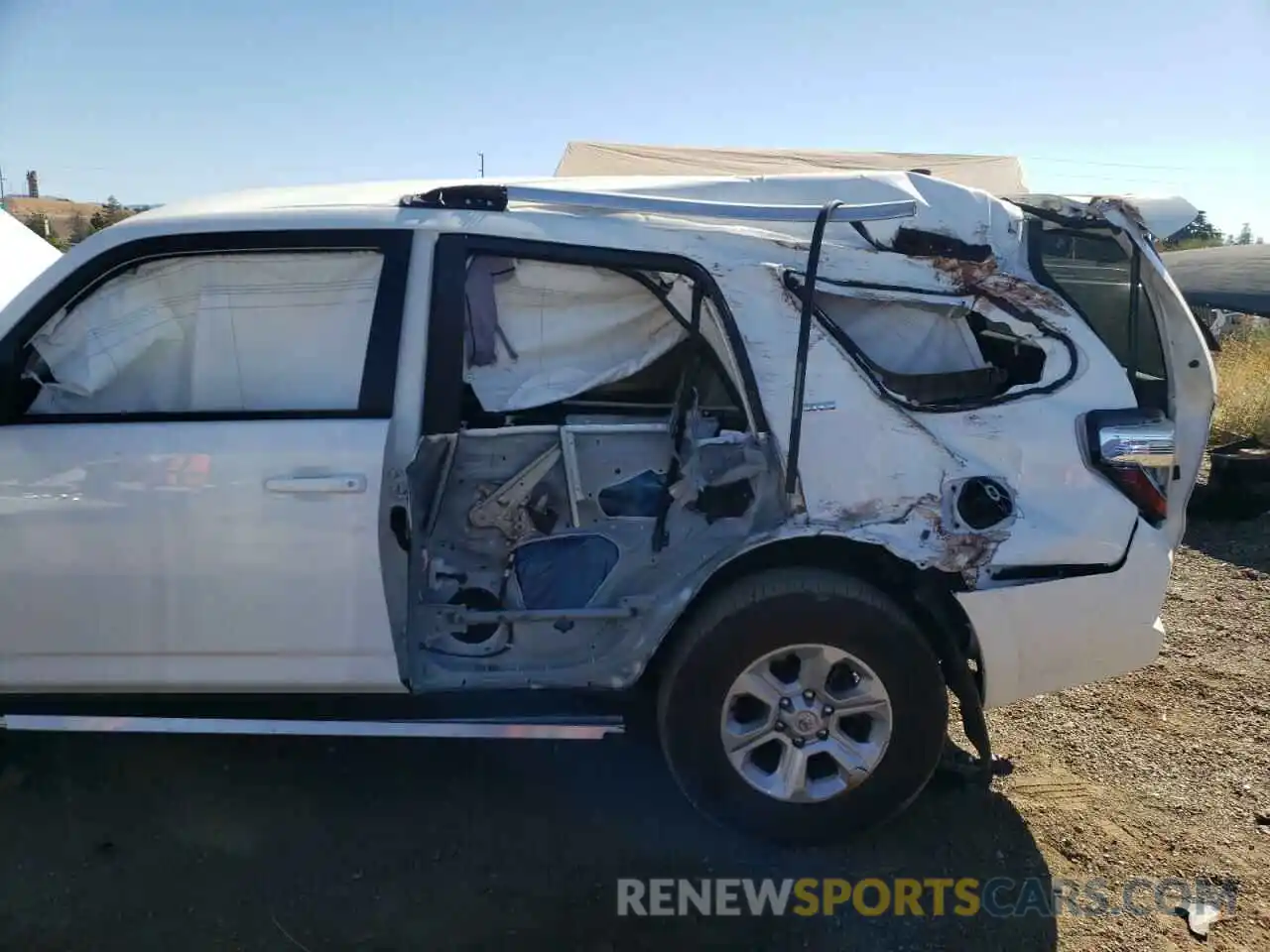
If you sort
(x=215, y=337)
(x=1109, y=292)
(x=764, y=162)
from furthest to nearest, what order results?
1. (x=764, y=162)
2. (x=1109, y=292)
3. (x=215, y=337)

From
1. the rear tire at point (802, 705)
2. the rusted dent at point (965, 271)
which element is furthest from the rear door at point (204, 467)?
the rusted dent at point (965, 271)

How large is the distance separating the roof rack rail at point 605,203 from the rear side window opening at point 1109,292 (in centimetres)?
63

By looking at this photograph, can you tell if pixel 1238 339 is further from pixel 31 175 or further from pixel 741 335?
pixel 31 175

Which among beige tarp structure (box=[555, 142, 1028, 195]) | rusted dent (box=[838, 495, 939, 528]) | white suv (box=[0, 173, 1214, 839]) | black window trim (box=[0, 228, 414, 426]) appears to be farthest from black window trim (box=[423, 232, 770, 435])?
beige tarp structure (box=[555, 142, 1028, 195])

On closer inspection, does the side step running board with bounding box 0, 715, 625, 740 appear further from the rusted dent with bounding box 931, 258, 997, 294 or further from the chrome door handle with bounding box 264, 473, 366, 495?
the rusted dent with bounding box 931, 258, 997, 294

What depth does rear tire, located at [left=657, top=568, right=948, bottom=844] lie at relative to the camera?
2.88 m

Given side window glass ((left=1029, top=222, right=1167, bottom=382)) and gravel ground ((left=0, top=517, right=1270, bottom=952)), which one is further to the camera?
side window glass ((left=1029, top=222, right=1167, bottom=382))

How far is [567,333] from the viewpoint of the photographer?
3.19 m

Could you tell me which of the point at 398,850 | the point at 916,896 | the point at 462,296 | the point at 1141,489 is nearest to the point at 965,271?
the point at 1141,489

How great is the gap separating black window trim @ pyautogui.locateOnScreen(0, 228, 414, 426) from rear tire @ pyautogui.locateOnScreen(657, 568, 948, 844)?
4.08ft

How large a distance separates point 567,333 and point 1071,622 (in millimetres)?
1854

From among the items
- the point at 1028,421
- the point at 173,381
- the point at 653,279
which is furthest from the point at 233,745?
the point at 1028,421

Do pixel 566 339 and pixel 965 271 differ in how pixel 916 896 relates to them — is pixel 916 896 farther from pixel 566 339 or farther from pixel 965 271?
pixel 566 339

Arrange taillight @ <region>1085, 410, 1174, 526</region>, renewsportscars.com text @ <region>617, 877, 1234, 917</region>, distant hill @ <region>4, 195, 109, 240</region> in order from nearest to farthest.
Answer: renewsportscars.com text @ <region>617, 877, 1234, 917</region>
taillight @ <region>1085, 410, 1174, 526</region>
distant hill @ <region>4, 195, 109, 240</region>
